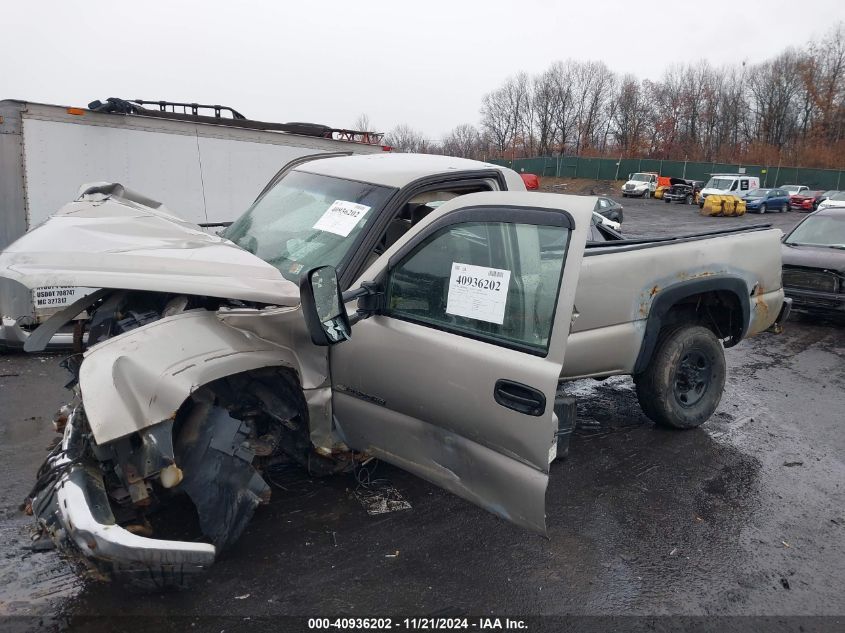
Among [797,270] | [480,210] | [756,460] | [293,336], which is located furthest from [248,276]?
[797,270]

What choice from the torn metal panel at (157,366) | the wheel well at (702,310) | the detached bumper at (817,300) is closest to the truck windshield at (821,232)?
the detached bumper at (817,300)

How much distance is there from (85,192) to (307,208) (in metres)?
1.54

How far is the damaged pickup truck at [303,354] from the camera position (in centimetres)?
246

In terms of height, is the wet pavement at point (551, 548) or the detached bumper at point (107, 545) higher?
the detached bumper at point (107, 545)

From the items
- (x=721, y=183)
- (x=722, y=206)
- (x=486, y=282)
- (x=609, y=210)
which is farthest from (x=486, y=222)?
(x=721, y=183)

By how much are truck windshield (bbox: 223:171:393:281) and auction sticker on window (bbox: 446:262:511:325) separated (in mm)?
845

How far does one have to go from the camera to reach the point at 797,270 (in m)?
8.62

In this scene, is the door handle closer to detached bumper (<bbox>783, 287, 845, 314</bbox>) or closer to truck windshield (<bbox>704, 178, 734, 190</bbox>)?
detached bumper (<bbox>783, 287, 845, 314</bbox>)

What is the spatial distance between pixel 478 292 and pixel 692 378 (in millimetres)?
2892

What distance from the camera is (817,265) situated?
8.34 metres

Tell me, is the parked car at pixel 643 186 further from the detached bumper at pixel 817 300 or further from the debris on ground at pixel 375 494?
the debris on ground at pixel 375 494

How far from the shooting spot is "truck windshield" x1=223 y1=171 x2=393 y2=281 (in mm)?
3512

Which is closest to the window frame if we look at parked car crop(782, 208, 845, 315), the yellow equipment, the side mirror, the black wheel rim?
the side mirror

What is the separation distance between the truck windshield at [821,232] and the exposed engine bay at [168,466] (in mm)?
8598
